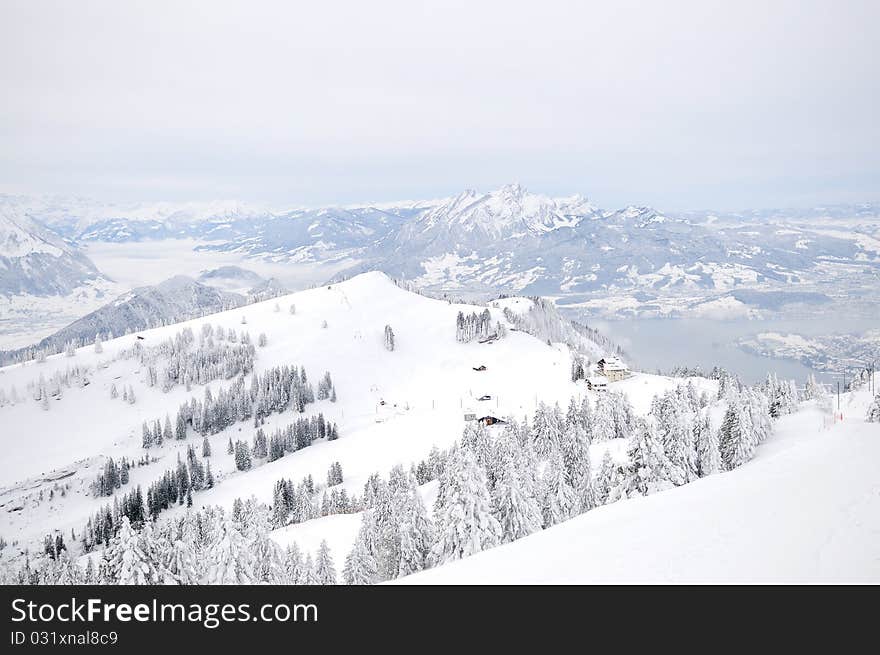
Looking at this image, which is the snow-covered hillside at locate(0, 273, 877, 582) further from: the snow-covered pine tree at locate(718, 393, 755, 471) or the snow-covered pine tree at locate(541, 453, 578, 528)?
the snow-covered pine tree at locate(718, 393, 755, 471)

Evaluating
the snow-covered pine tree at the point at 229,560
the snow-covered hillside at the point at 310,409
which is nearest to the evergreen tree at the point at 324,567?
the snow-covered pine tree at the point at 229,560

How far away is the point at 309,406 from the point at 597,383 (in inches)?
3174

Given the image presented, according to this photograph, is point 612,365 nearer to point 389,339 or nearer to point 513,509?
point 389,339

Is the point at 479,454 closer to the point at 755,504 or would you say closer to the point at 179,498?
the point at 755,504

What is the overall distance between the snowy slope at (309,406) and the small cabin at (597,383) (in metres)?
2.97

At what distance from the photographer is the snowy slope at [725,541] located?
411 inches

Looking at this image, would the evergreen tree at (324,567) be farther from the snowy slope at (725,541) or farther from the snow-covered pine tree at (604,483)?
the snowy slope at (725,541)

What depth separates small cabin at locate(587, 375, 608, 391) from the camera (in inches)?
4382

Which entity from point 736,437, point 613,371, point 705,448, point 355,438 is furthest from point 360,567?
point 613,371
